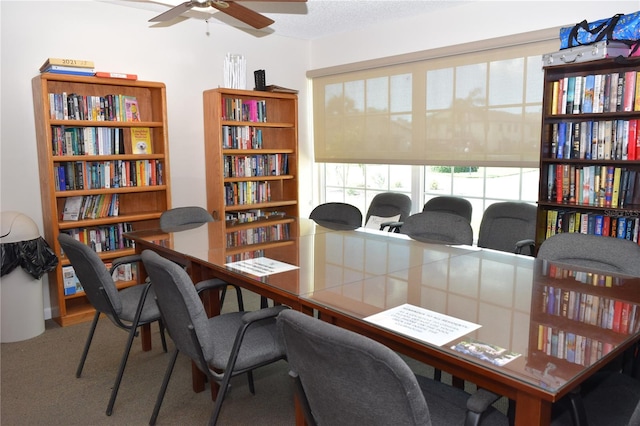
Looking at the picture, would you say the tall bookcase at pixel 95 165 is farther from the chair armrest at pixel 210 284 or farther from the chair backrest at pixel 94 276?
the chair armrest at pixel 210 284

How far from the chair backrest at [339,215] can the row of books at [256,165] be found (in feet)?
3.75

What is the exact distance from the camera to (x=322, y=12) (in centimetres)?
463

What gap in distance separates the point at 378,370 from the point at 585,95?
300 centimetres

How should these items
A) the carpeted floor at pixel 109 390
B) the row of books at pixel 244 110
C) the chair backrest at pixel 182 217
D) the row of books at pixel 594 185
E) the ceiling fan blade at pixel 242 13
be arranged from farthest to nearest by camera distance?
the row of books at pixel 244 110 → the chair backrest at pixel 182 217 → the row of books at pixel 594 185 → the ceiling fan blade at pixel 242 13 → the carpeted floor at pixel 109 390

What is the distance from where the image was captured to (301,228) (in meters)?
3.54

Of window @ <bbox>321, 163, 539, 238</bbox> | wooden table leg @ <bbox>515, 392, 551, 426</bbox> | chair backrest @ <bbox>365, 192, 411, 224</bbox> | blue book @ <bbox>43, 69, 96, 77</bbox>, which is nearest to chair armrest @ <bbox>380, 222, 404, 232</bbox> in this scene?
chair backrest @ <bbox>365, 192, 411, 224</bbox>

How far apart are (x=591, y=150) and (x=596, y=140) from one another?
75 millimetres

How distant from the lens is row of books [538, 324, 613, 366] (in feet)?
4.43

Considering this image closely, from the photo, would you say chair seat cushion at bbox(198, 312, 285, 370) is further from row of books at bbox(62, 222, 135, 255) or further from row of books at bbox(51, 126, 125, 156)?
row of books at bbox(51, 126, 125, 156)

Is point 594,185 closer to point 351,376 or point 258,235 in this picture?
point 258,235

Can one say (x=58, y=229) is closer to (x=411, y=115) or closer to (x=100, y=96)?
(x=100, y=96)

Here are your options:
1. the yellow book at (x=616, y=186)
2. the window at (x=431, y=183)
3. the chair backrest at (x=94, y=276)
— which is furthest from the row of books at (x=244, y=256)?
the window at (x=431, y=183)

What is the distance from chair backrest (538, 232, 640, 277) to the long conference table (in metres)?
0.18

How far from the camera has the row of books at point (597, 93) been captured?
10.5 ft
